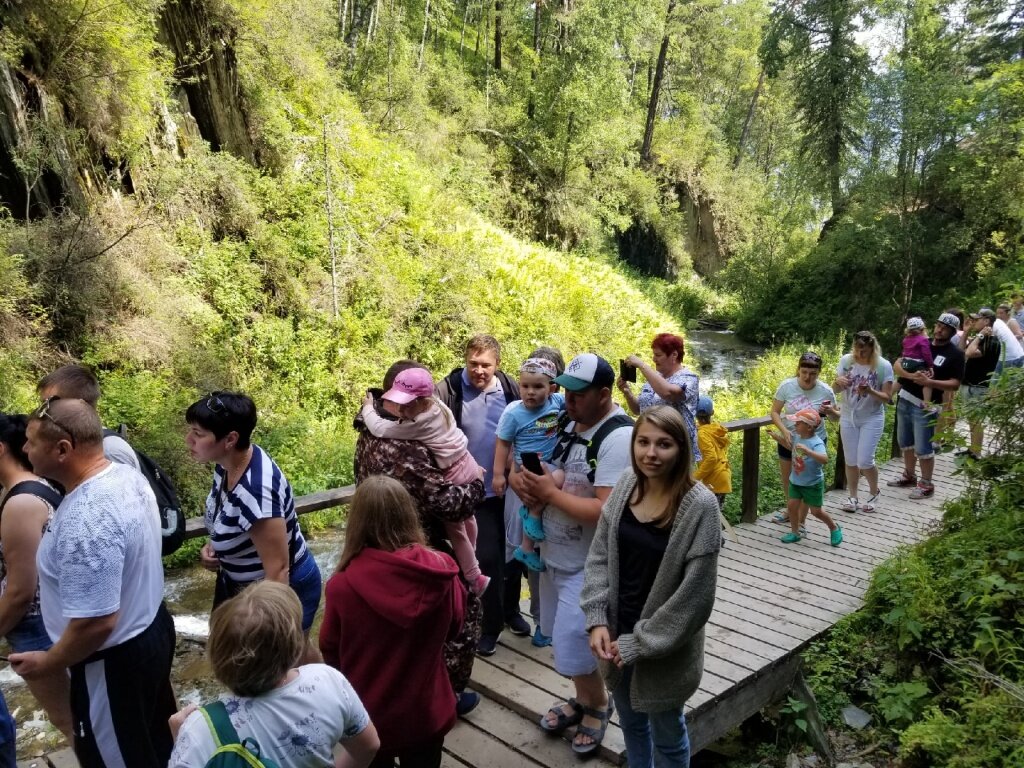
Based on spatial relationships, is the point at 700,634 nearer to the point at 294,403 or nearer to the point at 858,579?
the point at 858,579

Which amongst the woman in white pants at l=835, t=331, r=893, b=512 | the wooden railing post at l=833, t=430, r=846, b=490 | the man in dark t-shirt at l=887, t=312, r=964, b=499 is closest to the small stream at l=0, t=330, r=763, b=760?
the woman in white pants at l=835, t=331, r=893, b=512

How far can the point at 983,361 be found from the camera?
7.41 metres

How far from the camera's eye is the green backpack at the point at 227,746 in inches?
64.7

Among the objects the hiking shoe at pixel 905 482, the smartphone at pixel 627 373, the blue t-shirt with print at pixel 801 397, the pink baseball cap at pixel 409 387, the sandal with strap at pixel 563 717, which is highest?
the pink baseball cap at pixel 409 387

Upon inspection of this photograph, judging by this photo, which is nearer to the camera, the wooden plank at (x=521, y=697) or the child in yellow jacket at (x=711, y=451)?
the wooden plank at (x=521, y=697)

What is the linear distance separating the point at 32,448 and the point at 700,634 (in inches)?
96.4

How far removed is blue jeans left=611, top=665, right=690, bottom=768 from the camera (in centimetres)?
275


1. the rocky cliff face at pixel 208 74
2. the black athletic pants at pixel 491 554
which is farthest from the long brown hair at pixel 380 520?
the rocky cliff face at pixel 208 74

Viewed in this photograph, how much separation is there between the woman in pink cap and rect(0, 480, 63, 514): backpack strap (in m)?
1.23

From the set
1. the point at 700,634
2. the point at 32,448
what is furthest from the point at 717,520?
the point at 32,448

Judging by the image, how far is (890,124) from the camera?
22719 mm

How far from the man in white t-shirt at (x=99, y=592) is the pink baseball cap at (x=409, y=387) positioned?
1.01 meters

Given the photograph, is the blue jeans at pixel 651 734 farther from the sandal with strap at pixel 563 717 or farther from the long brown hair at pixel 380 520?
the long brown hair at pixel 380 520

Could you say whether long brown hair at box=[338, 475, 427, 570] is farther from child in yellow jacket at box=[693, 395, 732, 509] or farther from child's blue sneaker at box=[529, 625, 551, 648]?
child in yellow jacket at box=[693, 395, 732, 509]
